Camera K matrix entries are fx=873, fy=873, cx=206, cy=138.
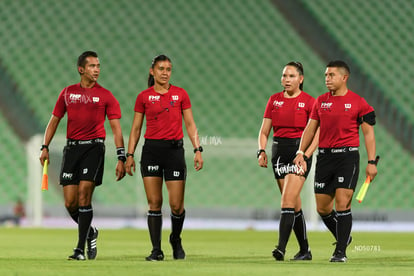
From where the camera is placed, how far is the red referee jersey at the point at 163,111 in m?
8.45

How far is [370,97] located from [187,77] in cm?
464

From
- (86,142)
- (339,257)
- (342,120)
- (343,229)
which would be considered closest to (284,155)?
(342,120)

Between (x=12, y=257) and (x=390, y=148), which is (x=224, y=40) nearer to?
(x=390, y=148)

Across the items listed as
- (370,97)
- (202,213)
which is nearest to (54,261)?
→ (202,213)

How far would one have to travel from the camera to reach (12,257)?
29.1 ft

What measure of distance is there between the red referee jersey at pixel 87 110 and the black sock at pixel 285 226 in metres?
1.88

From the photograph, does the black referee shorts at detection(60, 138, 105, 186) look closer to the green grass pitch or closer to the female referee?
the green grass pitch

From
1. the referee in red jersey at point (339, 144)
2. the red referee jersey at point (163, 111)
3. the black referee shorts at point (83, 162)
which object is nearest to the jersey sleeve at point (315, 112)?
the referee in red jersey at point (339, 144)

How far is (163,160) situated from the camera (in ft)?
27.7

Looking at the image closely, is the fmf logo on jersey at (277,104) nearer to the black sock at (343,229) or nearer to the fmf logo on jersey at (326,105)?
the fmf logo on jersey at (326,105)

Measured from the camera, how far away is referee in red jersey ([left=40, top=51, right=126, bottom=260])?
8281 millimetres

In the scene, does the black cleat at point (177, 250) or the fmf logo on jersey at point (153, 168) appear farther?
the black cleat at point (177, 250)

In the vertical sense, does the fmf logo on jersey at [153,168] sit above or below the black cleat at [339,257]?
above

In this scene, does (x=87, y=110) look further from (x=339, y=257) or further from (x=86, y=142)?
(x=339, y=257)
